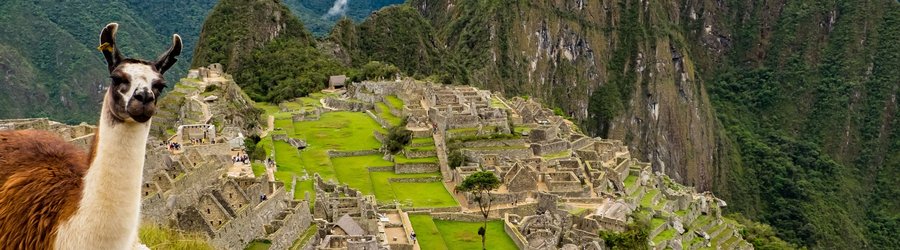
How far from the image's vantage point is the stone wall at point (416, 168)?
38.4m

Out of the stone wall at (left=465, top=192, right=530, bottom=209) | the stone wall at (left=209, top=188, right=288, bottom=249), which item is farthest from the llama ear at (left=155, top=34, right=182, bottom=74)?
the stone wall at (left=465, top=192, right=530, bottom=209)

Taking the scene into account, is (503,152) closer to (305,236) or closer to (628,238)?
(628,238)

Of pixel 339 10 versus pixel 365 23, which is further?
pixel 339 10

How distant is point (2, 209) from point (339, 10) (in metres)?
166

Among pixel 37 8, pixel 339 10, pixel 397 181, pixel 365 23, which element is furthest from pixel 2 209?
pixel 339 10

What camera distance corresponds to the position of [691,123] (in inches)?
5266

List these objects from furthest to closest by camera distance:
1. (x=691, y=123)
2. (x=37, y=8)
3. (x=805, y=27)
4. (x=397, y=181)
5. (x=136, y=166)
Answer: (x=805, y=27) < (x=691, y=123) < (x=37, y=8) < (x=397, y=181) < (x=136, y=166)

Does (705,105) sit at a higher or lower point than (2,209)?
lower

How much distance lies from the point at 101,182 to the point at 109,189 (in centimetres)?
6

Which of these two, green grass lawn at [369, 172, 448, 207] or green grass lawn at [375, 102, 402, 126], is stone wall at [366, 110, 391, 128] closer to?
green grass lawn at [375, 102, 402, 126]

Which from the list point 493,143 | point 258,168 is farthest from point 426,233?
point 493,143

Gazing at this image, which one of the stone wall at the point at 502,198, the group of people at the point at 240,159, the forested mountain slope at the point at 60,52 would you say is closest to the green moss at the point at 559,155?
the stone wall at the point at 502,198

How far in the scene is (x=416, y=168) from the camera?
38.8 m

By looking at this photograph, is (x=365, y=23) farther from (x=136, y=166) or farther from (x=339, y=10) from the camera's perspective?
(x=136, y=166)
